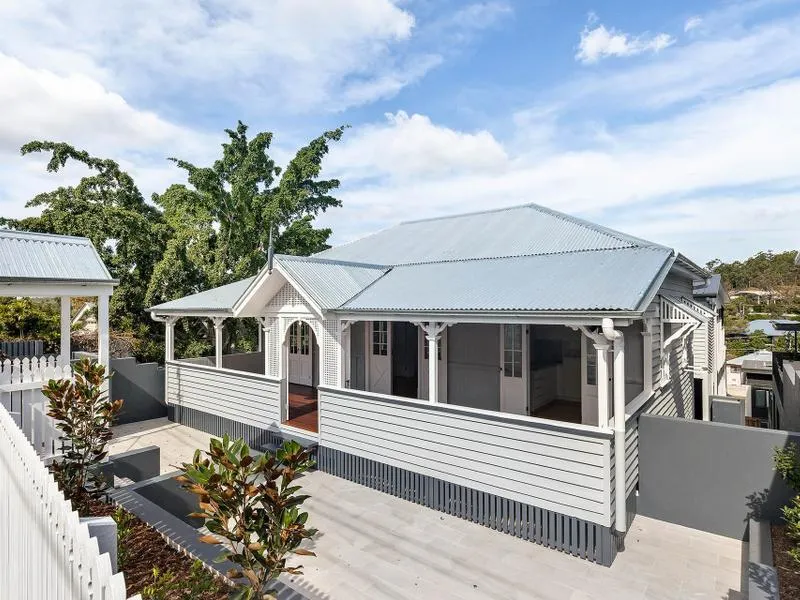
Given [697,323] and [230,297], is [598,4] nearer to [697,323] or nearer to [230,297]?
[697,323]

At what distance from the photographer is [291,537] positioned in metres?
3.21

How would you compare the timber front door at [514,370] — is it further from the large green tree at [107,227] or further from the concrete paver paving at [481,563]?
the large green tree at [107,227]

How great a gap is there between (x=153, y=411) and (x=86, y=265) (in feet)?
18.6

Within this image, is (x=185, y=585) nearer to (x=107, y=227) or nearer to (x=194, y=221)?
(x=194, y=221)

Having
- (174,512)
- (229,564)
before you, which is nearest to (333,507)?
(174,512)

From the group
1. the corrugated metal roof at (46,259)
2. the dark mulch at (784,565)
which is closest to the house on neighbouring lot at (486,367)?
the dark mulch at (784,565)

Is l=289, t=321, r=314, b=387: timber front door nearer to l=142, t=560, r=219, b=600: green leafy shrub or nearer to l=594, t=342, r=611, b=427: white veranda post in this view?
l=594, t=342, r=611, b=427: white veranda post

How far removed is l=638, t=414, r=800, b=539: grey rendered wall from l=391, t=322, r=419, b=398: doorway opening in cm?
540

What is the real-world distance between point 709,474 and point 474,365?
4417 mm

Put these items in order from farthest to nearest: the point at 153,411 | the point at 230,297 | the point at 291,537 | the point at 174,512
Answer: the point at 153,411
the point at 230,297
the point at 174,512
the point at 291,537

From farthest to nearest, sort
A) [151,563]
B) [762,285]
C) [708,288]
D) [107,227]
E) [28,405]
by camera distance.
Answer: [762,285] < [107,227] < [708,288] < [28,405] < [151,563]

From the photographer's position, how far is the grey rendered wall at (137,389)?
12422 millimetres

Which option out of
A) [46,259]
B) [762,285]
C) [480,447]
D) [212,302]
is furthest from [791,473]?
[762,285]

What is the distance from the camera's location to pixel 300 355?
Result: 13.6 metres
